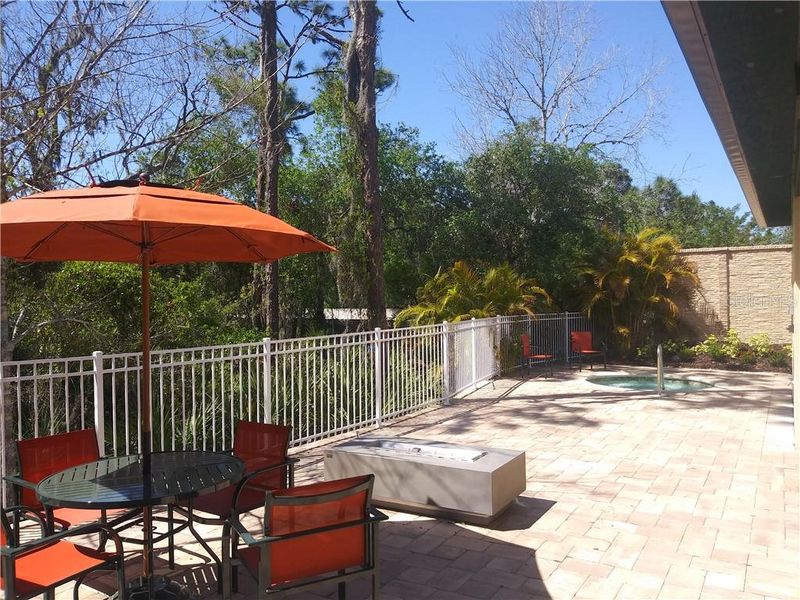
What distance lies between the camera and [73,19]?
6.17 metres

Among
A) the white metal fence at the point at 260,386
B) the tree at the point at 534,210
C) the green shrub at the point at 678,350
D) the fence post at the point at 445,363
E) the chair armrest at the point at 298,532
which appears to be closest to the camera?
the chair armrest at the point at 298,532

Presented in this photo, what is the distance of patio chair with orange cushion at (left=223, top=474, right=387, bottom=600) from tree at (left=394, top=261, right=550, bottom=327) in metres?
10.5

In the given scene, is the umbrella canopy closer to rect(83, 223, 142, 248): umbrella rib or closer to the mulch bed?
rect(83, 223, 142, 248): umbrella rib

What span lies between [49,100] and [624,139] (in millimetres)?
22294

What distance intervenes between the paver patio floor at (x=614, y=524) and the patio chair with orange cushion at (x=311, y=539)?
0.64 metres

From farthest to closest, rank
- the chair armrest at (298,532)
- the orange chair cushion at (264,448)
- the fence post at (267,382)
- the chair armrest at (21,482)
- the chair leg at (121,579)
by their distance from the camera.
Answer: the fence post at (267,382) < the orange chair cushion at (264,448) < the chair armrest at (21,482) < the chair leg at (121,579) < the chair armrest at (298,532)

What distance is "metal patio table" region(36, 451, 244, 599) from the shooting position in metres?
3.08

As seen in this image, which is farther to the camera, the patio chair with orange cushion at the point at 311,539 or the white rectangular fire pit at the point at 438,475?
the white rectangular fire pit at the point at 438,475

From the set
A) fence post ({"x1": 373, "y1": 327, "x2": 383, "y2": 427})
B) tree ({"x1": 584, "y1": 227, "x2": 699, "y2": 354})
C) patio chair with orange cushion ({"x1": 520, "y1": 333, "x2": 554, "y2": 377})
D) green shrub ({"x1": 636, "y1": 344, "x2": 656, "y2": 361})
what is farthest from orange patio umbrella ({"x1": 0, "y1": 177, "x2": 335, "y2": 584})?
green shrub ({"x1": 636, "y1": 344, "x2": 656, "y2": 361})

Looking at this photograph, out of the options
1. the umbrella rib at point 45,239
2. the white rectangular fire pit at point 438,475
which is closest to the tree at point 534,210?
the white rectangular fire pit at point 438,475

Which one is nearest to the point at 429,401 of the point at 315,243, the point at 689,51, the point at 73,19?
the point at 315,243

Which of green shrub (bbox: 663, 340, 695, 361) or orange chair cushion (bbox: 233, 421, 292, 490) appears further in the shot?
green shrub (bbox: 663, 340, 695, 361)

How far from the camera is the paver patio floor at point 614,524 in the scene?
12.1 feet

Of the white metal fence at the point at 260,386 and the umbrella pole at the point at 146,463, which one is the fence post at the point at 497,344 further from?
the umbrella pole at the point at 146,463
